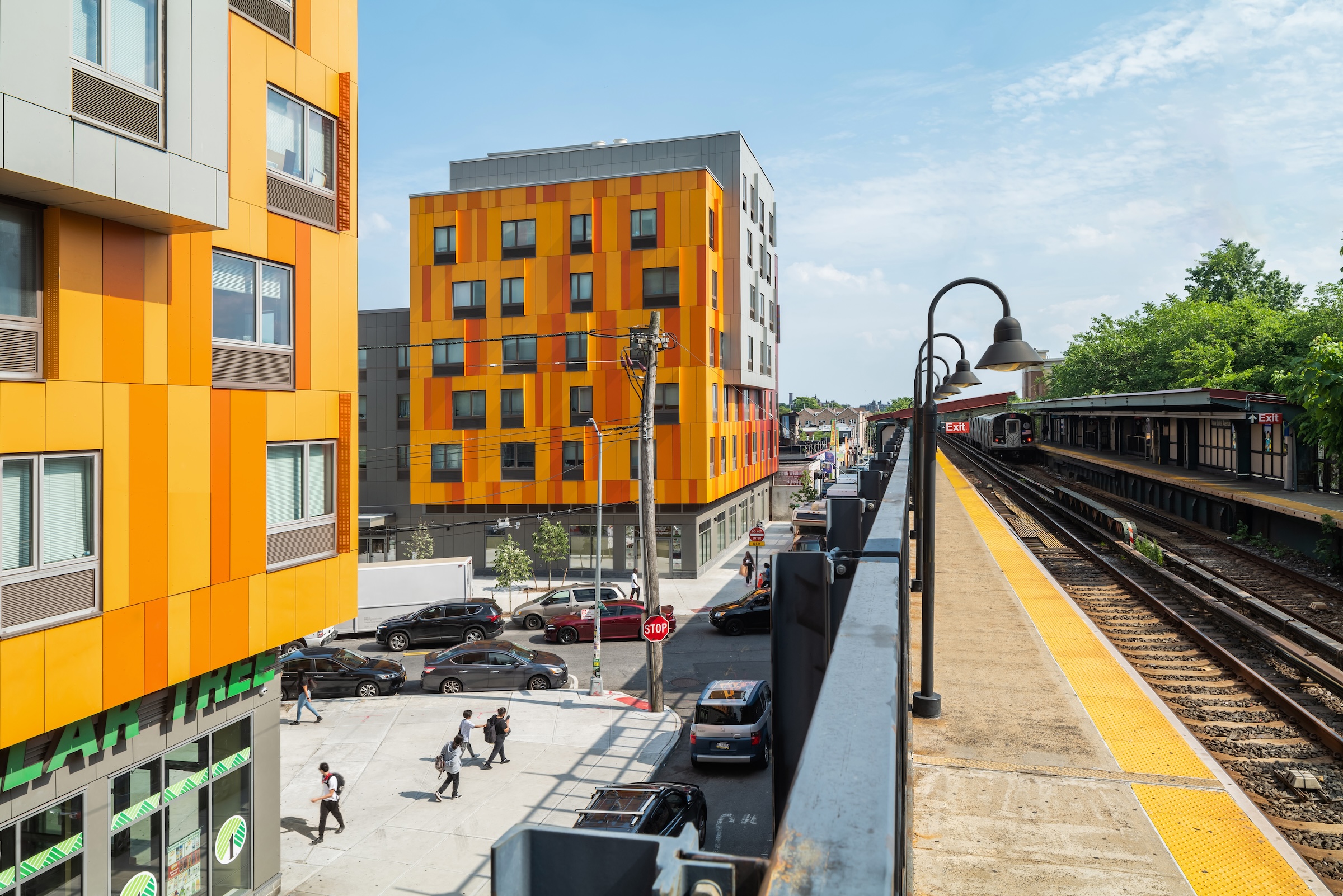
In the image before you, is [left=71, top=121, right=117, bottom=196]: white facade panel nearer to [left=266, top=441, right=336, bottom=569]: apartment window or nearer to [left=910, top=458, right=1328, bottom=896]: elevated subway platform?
[left=266, top=441, right=336, bottom=569]: apartment window

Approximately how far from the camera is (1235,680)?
580 inches

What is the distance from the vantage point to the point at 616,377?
42.8 m

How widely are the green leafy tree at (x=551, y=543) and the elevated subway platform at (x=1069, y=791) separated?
28.3 metres

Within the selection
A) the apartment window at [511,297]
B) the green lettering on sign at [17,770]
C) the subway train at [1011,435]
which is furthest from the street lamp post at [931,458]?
the subway train at [1011,435]

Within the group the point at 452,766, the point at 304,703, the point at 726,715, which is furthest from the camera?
the point at 304,703

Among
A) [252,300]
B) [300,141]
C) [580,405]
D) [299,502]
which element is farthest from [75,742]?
[580,405]

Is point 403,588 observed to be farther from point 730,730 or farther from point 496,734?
point 730,730

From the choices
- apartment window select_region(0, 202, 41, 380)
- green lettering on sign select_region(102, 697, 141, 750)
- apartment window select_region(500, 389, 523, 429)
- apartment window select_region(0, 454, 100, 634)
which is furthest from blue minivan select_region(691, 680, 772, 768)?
apartment window select_region(500, 389, 523, 429)

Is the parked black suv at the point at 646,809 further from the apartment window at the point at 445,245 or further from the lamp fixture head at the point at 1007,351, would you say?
the apartment window at the point at 445,245

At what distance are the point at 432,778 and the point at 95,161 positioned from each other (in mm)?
14031

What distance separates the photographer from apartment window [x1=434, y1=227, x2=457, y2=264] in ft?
148

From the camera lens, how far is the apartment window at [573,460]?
43.1 metres

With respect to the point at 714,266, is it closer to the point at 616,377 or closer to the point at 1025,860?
the point at 616,377

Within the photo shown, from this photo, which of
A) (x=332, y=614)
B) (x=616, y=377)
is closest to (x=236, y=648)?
(x=332, y=614)
